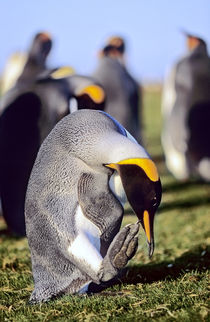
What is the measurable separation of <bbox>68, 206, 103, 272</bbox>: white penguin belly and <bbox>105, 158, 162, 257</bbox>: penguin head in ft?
0.69

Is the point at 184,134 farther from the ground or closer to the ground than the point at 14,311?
closer to the ground

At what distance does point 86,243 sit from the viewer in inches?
91.4

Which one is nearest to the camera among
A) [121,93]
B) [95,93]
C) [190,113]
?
[95,93]

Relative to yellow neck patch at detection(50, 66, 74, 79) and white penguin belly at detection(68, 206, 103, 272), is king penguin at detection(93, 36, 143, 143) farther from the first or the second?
white penguin belly at detection(68, 206, 103, 272)

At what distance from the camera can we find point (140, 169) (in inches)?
87.1

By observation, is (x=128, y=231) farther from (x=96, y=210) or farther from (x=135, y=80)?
(x=135, y=80)

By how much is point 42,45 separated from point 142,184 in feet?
14.4

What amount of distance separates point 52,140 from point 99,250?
0.50m

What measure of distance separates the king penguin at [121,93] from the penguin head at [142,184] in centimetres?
420

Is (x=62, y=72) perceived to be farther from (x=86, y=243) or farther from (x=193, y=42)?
(x=193, y=42)

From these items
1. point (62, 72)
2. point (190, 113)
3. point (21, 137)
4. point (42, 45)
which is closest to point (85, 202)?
point (21, 137)

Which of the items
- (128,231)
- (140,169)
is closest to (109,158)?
(140,169)

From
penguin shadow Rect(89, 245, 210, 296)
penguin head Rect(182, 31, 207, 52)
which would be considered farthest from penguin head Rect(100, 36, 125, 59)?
penguin shadow Rect(89, 245, 210, 296)

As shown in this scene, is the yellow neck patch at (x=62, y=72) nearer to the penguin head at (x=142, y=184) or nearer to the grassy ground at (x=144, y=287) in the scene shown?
the grassy ground at (x=144, y=287)
